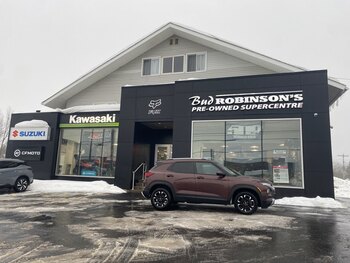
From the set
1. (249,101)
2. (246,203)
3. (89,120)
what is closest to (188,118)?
(249,101)

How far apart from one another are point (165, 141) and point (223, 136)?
5.62m

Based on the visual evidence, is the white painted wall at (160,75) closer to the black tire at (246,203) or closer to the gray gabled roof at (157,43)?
the gray gabled roof at (157,43)

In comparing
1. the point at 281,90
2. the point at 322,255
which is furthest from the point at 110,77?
the point at 322,255

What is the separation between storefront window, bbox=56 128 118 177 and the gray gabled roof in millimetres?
4182

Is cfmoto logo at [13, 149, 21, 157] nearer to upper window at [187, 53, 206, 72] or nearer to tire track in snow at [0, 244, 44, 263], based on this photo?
upper window at [187, 53, 206, 72]

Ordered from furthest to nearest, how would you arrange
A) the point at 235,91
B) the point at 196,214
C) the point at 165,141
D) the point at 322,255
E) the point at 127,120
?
the point at 165,141
the point at 127,120
the point at 235,91
the point at 196,214
the point at 322,255

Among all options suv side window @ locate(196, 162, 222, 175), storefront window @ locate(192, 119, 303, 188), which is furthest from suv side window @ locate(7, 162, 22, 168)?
suv side window @ locate(196, 162, 222, 175)

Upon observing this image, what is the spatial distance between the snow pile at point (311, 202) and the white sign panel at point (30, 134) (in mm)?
15575

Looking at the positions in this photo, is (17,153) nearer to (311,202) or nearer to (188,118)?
(188,118)

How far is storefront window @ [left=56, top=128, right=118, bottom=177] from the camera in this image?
18.5m

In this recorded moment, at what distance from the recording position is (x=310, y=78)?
14.3 metres

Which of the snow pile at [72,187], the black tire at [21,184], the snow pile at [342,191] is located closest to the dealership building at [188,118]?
the snow pile at [72,187]

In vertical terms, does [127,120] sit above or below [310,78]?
below

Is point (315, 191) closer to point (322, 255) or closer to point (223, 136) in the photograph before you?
point (223, 136)
